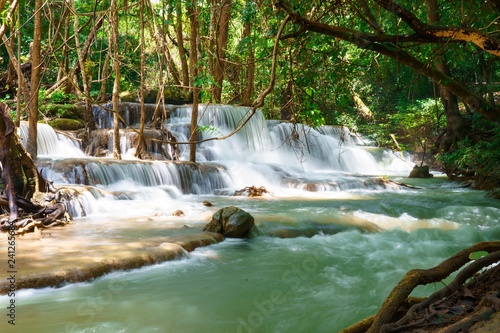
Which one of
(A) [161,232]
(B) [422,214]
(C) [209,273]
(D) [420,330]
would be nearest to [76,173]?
(A) [161,232]

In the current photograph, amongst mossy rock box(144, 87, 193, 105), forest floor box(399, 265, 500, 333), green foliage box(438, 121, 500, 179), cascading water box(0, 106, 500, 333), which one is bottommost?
cascading water box(0, 106, 500, 333)

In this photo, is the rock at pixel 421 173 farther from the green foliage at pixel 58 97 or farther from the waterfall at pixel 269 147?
the green foliage at pixel 58 97

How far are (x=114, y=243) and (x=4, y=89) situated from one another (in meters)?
13.8

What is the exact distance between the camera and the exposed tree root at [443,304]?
2199 millimetres

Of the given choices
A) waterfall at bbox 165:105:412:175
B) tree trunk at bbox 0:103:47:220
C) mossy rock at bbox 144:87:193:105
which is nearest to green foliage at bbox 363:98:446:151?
waterfall at bbox 165:105:412:175

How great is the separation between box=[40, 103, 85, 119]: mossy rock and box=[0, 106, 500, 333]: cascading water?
2204mm

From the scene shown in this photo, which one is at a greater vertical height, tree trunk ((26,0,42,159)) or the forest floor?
tree trunk ((26,0,42,159))

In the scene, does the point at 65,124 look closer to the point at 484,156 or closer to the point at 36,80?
the point at 36,80

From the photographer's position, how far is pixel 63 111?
634 inches

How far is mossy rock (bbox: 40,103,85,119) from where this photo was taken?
15825 millimetres

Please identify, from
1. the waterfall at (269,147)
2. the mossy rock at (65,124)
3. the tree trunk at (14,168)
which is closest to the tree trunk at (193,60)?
the tree trunk at (14,168)

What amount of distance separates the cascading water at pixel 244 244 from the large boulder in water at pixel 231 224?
0.20m

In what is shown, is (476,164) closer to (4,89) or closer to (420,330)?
(420,330)

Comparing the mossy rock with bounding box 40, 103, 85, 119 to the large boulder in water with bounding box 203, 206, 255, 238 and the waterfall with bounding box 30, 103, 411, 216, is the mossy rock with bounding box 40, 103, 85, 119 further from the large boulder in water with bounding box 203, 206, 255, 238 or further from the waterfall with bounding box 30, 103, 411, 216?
the large boulder in water with bounding box 203, 206, 255, 238
